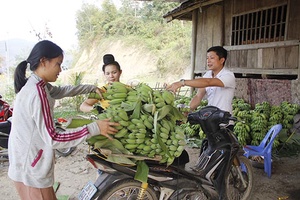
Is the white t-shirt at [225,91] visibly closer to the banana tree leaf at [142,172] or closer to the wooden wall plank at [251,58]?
the banana tree leaf at [142,172]

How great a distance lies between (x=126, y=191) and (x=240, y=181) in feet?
5.07

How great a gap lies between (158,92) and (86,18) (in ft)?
101

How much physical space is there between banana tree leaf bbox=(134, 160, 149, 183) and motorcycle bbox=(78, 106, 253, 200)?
12 cm

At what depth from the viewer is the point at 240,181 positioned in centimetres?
309

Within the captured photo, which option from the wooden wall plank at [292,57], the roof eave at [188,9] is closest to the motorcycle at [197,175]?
the wooden wall plank at [292,57]

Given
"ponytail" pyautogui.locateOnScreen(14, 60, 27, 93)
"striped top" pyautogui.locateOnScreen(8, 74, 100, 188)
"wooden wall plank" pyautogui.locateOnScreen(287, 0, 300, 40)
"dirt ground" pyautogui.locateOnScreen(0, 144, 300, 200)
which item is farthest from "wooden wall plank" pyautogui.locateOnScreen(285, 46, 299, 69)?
"ponytail" pyautogui.locateOnScreen(14, 60, 27, 93)

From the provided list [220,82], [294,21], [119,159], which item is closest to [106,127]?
[119,159]

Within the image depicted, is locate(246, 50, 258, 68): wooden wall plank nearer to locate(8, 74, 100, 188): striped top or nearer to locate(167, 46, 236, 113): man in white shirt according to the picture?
locate(167, 46, 236, 113): man in white shirt

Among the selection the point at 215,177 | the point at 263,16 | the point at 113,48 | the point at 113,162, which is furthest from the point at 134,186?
the point at 113,48

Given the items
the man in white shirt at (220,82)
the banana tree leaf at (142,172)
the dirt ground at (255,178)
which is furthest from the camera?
the dirt ground at (255,178)

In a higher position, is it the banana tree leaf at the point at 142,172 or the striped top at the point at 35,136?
the striped top at the point at 35,136

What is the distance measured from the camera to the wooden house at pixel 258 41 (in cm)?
620

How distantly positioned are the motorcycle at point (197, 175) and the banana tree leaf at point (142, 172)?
122 millimetres

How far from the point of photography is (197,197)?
2.56m
